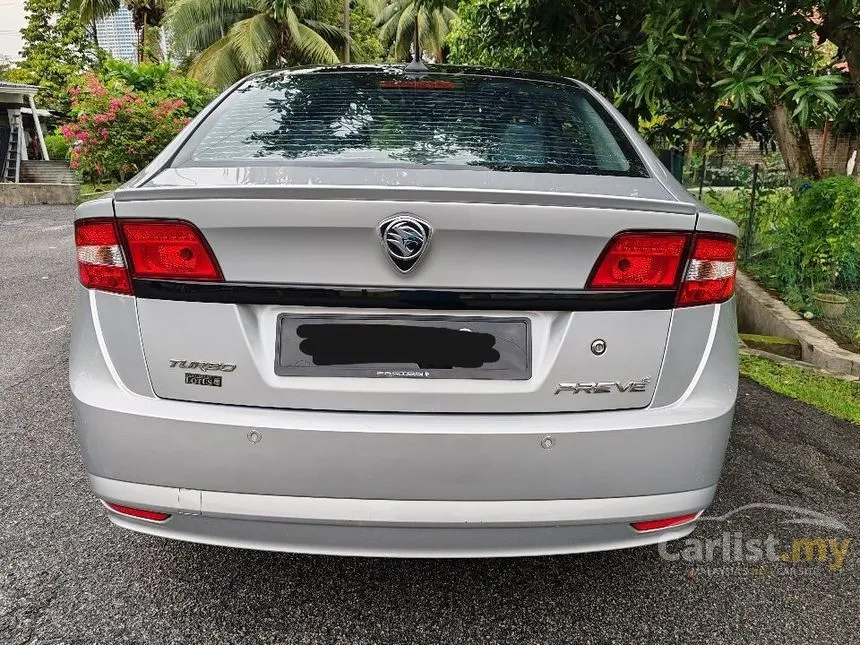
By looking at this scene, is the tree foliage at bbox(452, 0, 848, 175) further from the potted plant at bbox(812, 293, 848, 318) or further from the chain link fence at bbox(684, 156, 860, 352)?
the potted plant at bbox(812, 293, 848, 318)

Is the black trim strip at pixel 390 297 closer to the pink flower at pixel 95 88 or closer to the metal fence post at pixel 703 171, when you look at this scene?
the metal fence post at pixel 703 171

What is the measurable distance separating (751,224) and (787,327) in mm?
2246

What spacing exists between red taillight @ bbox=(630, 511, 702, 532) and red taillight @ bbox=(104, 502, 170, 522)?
45.3 inches

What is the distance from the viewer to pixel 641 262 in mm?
1586

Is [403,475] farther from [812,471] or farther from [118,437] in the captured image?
[812,471]

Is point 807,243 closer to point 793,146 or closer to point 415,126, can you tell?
point 793,146

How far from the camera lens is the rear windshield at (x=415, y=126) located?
6.30 ft

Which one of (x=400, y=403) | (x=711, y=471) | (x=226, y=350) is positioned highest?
(x=226, y=350)

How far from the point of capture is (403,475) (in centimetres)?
157

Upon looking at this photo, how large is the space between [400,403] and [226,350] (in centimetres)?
42

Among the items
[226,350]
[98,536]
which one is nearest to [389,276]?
[226,350]

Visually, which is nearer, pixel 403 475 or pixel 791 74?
pixel 403 475

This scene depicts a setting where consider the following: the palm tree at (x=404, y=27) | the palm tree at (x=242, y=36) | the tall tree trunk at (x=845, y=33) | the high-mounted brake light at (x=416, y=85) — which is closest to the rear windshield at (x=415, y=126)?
the high-mounted brake light at (x=416, y=85)

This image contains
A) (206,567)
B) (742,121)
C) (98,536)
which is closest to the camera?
(206,567)
